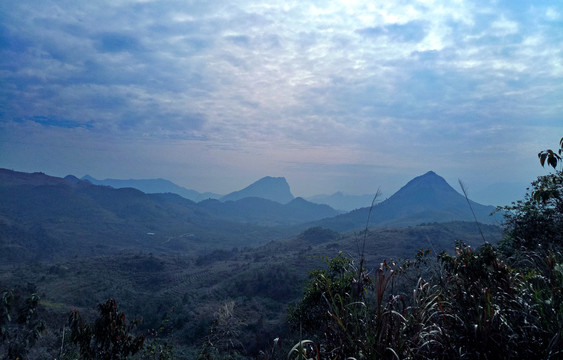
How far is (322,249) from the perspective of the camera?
147 ft

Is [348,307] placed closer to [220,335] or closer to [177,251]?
[220,335]

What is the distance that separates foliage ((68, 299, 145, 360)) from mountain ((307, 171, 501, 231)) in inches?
3553

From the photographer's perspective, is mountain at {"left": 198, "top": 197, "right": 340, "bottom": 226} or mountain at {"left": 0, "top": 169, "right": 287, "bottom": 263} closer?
mountain at {"left": 0, "top": 169, "right": 287, "bottom": 263}

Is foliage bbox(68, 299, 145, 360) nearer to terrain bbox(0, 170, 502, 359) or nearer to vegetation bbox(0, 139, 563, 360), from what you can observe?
vegetation bbox(0, 139, 563, 360)

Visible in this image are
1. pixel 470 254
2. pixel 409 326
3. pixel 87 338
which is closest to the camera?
pixel 409 326

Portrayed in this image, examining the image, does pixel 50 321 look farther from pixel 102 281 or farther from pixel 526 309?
pixel 526 309

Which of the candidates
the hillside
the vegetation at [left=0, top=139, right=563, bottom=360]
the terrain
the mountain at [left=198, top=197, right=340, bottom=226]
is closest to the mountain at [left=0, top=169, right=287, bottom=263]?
the terrain

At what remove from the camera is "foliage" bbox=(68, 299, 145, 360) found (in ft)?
15.6

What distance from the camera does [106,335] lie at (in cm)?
475

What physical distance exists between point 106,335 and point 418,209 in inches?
4794

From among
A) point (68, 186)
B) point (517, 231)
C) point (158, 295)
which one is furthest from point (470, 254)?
point (68, 186)

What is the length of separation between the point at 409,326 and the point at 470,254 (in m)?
1.82

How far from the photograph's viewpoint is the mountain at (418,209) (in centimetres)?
9606

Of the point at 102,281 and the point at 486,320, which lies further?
the point at 102,281
